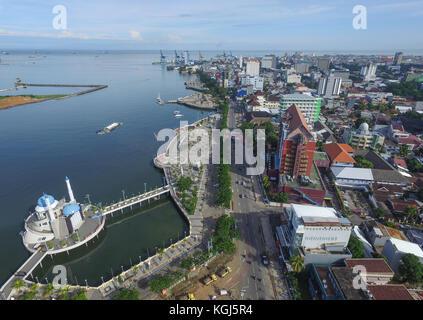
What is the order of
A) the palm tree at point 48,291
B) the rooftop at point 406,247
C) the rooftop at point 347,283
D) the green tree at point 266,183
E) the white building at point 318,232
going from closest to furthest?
the rooftop at point 347,283 < the palm tree at point 48,291 < the rooftop at point 406,247 < the white building at point 318,232 < the green tree at point 266,183

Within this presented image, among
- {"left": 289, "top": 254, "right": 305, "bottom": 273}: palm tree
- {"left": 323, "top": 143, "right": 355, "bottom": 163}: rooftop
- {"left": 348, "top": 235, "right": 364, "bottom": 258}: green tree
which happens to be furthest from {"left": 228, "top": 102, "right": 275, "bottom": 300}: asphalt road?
{"left": 323, "top": 143, "right": 355, "bottom": 163}: rooftop

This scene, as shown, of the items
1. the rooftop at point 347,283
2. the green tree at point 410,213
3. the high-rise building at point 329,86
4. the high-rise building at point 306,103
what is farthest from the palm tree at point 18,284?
the high-rise building at point 329,86

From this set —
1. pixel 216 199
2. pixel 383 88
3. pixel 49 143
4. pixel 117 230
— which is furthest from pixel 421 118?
pixel 49 143

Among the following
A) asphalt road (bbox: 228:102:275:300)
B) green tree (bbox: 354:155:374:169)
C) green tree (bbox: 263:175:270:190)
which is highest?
green tree (bbox: 354:155:374:169)

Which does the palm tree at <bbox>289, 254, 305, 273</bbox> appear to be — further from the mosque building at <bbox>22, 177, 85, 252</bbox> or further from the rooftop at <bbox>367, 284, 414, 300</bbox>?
the mosque building at <bbox>22, 177, 85, 252</bbox>

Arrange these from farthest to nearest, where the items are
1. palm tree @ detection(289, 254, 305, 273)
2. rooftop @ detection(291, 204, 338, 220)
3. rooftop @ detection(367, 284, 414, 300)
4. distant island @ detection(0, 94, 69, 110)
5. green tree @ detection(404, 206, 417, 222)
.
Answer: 1. distant island @ detection(0, 94, 69, 110)
2. green tree @ detection(404, 206, 417, 222)
3. rooftop @ detection(291, 204, 338, 220)
4. palm tree @ detection(289, 254, 305, 273)
5. rooftop @ detection(367, 284, 414, 300)

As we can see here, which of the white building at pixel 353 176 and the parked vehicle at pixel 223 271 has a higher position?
the white building at pixel 353 176

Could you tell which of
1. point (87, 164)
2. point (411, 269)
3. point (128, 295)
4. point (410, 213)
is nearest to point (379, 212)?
point (410, 213)

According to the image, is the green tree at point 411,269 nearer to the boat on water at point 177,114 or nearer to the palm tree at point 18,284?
the palm tree at point 18,284
